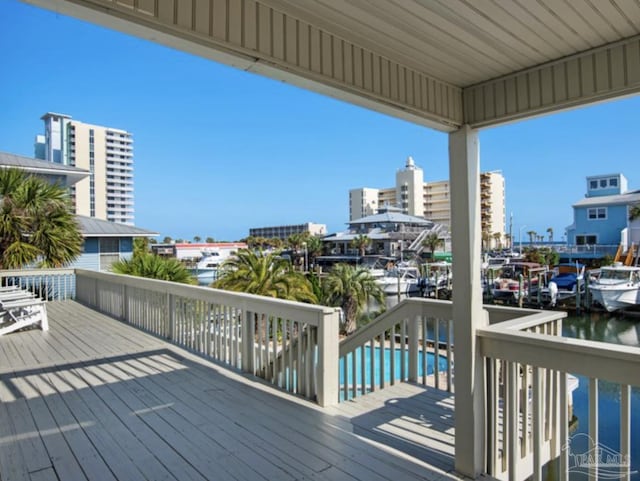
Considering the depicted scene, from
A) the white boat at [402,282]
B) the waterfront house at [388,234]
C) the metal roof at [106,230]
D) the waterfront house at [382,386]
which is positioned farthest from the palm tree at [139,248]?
the waterfront house at [388,234]

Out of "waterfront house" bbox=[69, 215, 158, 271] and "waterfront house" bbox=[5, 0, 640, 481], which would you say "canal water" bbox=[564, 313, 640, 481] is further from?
"waterfront house" bbox=[69, 215, 158, 271]

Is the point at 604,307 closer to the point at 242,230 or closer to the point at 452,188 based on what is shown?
the point at 452,188

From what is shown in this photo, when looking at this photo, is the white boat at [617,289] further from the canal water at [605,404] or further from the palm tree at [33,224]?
the palm tree at [33,224]

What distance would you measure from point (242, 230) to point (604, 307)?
69.6 metres

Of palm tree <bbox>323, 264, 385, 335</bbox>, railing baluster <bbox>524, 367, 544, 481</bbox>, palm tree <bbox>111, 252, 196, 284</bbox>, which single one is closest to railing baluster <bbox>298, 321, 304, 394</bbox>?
railing baluster <bbox>524, 367, 544, 481</bbox>

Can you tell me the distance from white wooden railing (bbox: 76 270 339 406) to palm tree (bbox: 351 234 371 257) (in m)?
34.0

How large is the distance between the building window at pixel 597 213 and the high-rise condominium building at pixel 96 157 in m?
40.0

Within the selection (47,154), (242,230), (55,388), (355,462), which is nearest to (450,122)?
(355,462)

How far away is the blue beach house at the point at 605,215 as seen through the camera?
2148 cm

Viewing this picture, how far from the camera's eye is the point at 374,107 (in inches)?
96.7

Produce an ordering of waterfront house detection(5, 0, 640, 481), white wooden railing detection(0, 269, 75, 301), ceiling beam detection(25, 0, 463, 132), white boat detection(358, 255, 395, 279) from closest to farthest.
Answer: ceiling beam detection(25, 0, 463, 132) → waterfront house detection(5, 0, 640, 481) → white wooden railing detection(0, 269, 75, 301) → white boat detection(358, 255, 395, 279)

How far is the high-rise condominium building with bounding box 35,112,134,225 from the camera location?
130 ft

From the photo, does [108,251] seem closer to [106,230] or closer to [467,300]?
[106,230]

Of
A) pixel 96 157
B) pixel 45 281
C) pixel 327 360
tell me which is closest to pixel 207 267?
pixel 45 281
